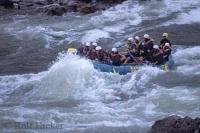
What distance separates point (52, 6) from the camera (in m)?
27.6

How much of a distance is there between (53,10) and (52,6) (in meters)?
0.49

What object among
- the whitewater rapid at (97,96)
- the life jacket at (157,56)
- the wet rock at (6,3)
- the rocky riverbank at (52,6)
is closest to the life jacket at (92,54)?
the whitewater rapid at (97,96)

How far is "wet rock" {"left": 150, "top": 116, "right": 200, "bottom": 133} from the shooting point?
1110cm

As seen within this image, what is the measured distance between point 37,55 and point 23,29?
438 cm

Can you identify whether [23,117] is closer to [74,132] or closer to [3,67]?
[74,132]

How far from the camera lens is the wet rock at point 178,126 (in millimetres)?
11102

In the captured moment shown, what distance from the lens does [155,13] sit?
89.4ft

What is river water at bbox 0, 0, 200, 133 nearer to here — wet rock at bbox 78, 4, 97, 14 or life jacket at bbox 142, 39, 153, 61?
life jacket at bbox 142, 39, 153, 61

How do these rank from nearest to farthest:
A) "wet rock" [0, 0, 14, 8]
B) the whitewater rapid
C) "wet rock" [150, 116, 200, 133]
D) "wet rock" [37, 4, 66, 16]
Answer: "wet rock" [150, 116, 200, 133] → the whitewater rapid → "wet rock" [37, 4, 66, 16] → "wet rock" [0, 0, 14, 8]

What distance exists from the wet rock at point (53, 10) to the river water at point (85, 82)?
1.24 m

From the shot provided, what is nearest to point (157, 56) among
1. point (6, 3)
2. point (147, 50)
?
point (147, 50)

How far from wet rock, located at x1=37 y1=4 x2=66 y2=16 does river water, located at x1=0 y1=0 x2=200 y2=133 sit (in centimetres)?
124

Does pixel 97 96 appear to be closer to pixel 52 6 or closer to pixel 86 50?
pixel 86 50

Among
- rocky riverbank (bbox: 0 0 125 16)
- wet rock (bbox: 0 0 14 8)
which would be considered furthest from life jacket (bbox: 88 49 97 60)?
wet rock (bbox: 0 0 14 8)
